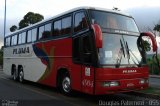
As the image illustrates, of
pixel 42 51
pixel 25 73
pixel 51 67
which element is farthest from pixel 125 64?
pixel 25 73

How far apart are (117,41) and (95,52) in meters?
1.11

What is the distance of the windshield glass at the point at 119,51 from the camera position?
11.9 metres

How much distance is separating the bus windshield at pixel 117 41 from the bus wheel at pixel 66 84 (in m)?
2.70

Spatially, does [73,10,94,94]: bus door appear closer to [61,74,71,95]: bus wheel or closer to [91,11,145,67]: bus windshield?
[91,11,145,67]: bus windshield

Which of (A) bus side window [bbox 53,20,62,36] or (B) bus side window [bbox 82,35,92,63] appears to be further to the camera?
(A) bus side window [bbox 53,20,62,36]

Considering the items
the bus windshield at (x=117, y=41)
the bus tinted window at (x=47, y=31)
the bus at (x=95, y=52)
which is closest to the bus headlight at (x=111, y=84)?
the bus at (x=95, y=52)

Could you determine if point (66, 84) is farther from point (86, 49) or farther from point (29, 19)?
point (29, 19)

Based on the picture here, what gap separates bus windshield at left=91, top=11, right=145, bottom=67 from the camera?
11.9m

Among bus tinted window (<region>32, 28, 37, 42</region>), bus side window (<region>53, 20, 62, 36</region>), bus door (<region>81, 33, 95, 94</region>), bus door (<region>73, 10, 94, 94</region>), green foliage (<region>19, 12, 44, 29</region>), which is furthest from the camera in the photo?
green foliage (<region>19, 12, 44, 29</region>)

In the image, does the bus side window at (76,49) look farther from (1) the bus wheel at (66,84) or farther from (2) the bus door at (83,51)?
(1) the bus wheel at (66,84)

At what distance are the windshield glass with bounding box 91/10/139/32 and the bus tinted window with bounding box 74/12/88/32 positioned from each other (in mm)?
383

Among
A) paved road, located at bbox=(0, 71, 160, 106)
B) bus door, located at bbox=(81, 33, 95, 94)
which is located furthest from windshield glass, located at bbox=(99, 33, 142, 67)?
paved road, located at bbox=(0, 71, 160, 106)

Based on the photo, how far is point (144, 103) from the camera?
11852 millimetres

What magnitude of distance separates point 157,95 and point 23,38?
34.1 feet
